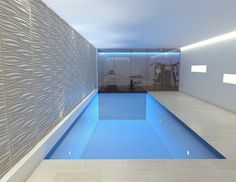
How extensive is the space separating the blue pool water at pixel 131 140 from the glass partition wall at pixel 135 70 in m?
5.83

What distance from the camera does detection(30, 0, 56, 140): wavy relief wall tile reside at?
2.90 meters

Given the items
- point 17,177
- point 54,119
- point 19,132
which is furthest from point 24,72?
point 54,119

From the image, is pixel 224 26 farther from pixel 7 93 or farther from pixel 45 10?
pixel 7 93

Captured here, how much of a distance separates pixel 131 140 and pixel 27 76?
2.52m

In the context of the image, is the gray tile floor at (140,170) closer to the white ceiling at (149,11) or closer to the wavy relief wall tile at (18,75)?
the wavy relief wall tile at (18,75)

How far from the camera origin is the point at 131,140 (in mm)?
4168

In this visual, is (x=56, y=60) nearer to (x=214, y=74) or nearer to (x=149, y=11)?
(x=149, y=11)

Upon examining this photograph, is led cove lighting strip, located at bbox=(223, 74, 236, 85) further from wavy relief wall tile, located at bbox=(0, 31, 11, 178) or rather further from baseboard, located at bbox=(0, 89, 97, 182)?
wavy relief wall tile, located at bbox=(0, 31, 11, 178)

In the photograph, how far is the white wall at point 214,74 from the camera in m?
5.71

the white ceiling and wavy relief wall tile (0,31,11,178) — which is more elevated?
the white ceiling

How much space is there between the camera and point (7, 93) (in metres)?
2.07

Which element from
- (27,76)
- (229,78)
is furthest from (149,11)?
(229,78)

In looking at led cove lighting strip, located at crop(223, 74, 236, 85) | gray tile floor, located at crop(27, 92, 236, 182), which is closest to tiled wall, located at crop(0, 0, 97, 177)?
gray tile floor, located at crop(27, 92, 236, 182)

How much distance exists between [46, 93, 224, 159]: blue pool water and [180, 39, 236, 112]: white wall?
6.02 feet
